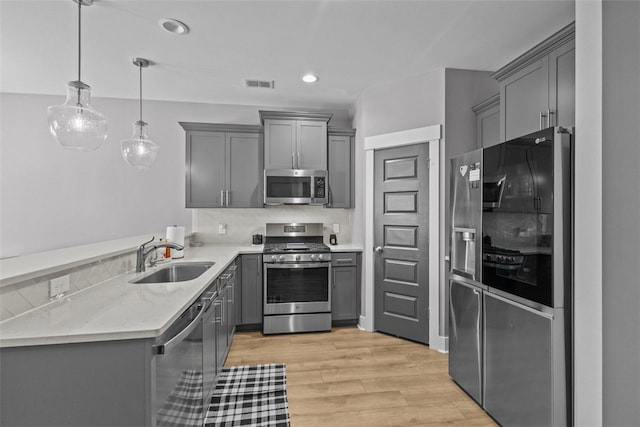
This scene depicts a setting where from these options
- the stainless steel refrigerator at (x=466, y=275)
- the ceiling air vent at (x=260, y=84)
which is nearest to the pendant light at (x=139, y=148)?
the ceiling air vent at (x=260, y=84)

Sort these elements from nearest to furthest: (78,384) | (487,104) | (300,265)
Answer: (78,384), (487,104), (300,265)

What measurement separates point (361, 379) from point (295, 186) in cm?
223

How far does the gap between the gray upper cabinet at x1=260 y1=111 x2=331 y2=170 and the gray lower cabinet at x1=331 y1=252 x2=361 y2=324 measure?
117 cm

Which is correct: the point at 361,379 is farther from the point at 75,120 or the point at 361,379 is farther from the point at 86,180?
the point at 86,180

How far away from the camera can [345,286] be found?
3699 mm

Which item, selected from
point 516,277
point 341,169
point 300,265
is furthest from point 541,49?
point 300,265

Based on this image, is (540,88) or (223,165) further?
(223,165)

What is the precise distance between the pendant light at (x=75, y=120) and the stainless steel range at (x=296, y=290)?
201 centimetres

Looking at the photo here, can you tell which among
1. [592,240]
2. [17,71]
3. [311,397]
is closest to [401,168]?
[592,240]

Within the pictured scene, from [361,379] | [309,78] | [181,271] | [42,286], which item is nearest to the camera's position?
[42,286]

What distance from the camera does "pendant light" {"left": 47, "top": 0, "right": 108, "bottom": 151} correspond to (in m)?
1.88

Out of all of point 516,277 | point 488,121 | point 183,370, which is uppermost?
point 488,121

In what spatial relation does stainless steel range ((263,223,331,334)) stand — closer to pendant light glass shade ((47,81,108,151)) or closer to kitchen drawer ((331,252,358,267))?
kitchen drawer ((331,252,358,267))

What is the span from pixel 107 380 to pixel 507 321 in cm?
207
